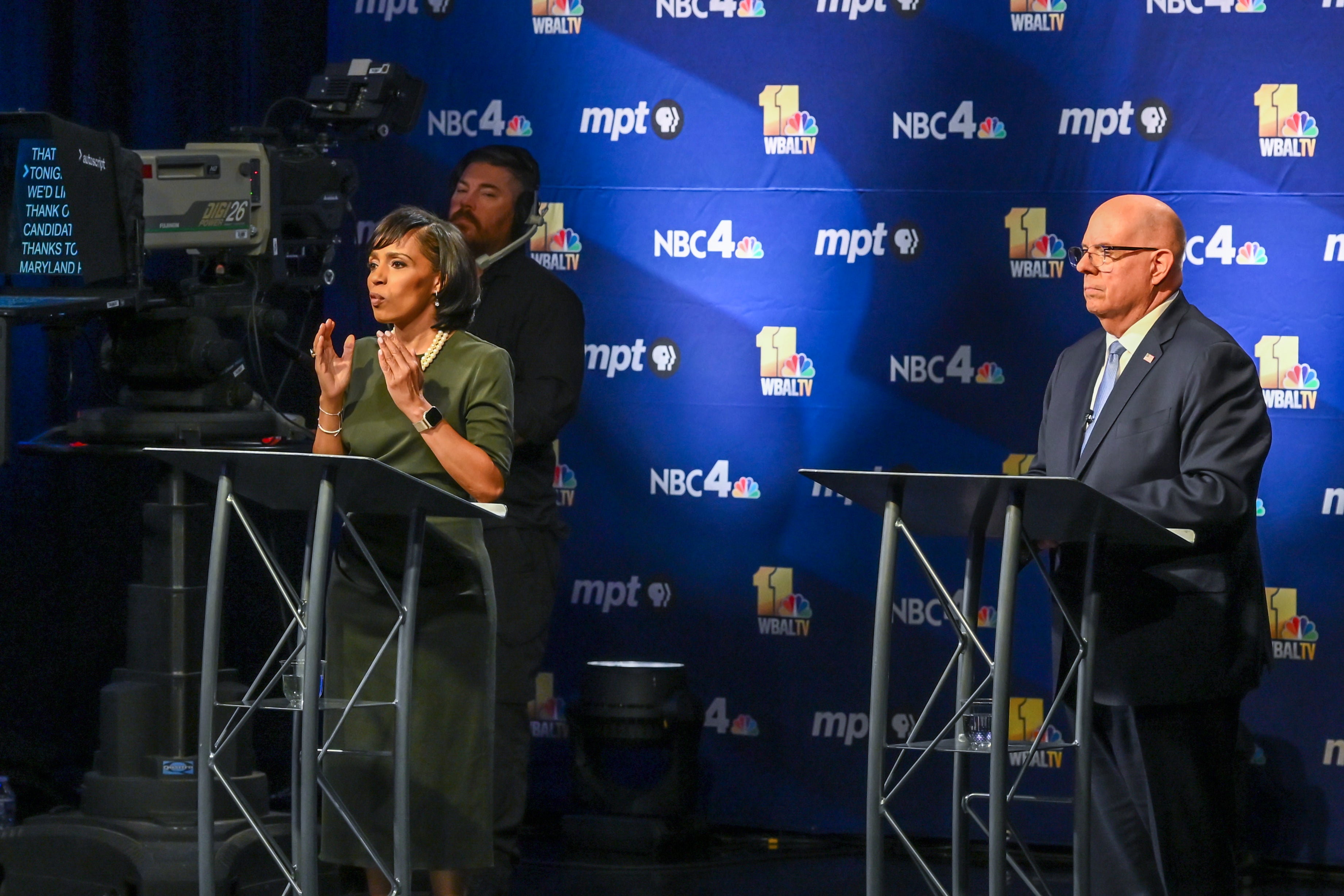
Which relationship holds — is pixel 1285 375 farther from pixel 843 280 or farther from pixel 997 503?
pixel 997 503

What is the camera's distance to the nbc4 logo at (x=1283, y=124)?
14.6 ft

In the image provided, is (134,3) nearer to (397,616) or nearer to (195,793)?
(195,793)

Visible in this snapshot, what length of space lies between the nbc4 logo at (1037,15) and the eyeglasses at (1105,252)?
1786 millimetres

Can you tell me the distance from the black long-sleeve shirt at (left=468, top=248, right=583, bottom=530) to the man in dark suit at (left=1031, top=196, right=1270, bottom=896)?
142cm

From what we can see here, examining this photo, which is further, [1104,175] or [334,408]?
[1104,175]

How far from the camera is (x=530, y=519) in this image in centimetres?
398

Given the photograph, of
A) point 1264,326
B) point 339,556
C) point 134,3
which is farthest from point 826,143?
point 339,556

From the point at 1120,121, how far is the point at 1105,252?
5.53 ft

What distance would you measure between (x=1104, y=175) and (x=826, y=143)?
0.82 meters

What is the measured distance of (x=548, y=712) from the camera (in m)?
5.01

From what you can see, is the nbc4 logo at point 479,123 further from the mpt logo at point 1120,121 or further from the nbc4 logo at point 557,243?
the mpt logo at point 1120,121

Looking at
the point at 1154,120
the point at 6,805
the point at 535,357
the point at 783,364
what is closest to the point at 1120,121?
the point at 1154,120

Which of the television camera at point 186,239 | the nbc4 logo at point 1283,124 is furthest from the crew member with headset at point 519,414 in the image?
the nbc4 logo at point 1283,124

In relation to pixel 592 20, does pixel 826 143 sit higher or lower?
lower
